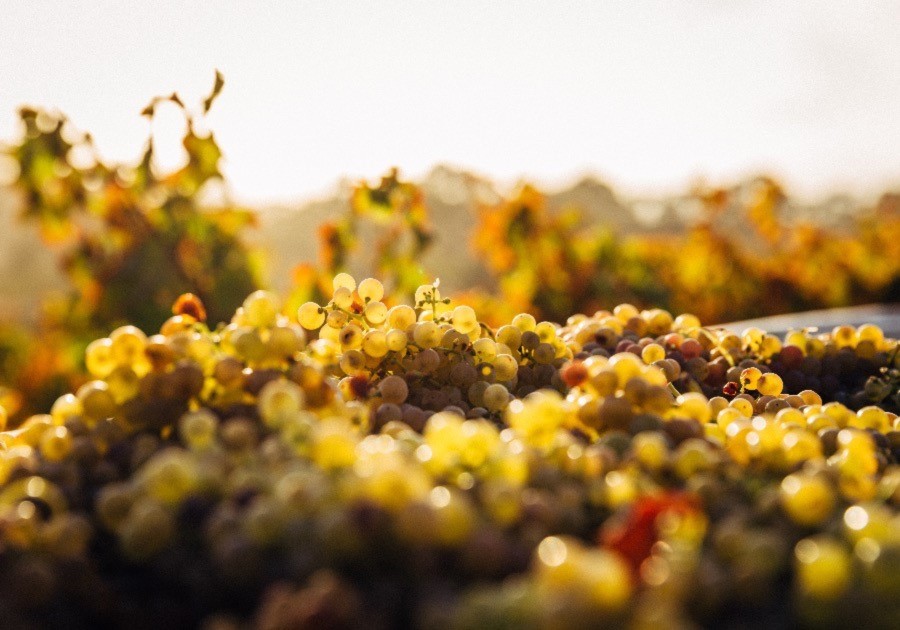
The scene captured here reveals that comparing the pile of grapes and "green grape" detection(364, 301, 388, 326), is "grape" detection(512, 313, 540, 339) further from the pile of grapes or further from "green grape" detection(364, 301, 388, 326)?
the pile of grapes

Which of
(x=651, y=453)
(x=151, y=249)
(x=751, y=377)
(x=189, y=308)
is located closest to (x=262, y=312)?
(x=189, y=308)

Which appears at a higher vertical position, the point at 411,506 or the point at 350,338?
the point at 350,338

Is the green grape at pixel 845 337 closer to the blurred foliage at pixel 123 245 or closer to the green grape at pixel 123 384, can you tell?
the green grape at pixel 123 384

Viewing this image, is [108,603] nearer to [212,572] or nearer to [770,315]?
[212,572]

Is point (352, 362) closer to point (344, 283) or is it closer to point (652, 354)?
point (344, 283)

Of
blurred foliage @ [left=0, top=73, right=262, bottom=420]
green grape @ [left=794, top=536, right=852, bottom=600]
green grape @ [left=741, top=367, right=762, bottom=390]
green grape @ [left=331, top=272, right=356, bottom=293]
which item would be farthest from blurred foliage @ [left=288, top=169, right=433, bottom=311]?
green grape @ [left=794, top=536, right=852, bottom=600]
